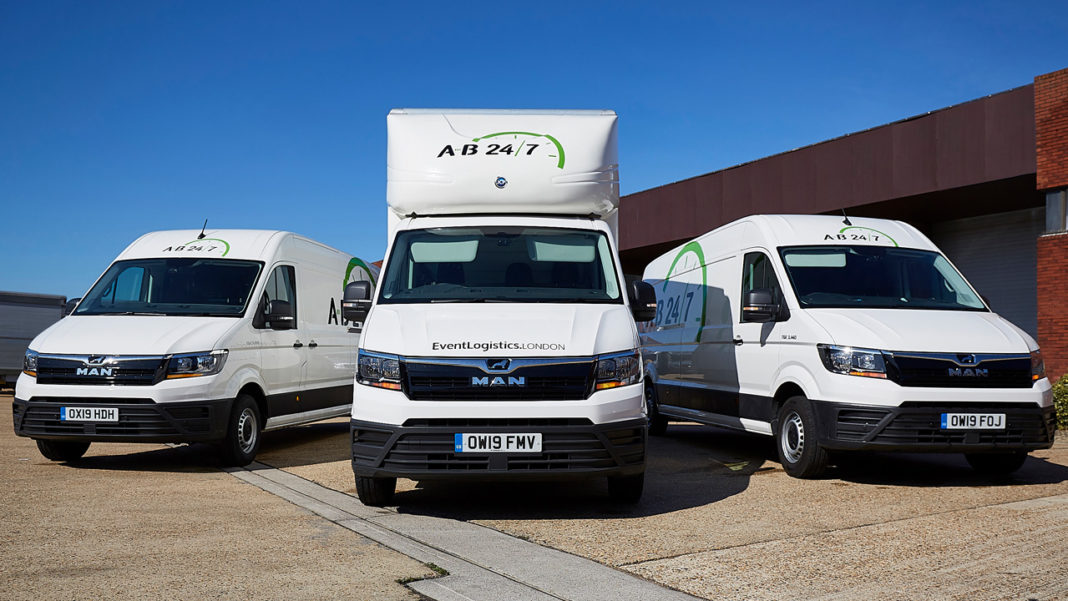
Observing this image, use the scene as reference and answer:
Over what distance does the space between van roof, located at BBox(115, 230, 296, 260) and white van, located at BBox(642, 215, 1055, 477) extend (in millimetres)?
5055

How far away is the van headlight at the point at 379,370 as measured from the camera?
601cm

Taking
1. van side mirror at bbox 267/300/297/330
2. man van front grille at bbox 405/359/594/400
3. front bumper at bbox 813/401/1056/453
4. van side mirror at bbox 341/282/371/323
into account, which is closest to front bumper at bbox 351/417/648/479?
man van front grille at bbox 405/359/594/400

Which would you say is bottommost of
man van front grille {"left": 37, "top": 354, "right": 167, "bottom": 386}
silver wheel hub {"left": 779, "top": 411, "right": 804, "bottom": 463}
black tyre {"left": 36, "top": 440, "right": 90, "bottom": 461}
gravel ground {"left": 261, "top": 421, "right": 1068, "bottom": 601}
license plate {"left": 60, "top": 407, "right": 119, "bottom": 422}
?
gravel ground {"left": 261, "top": 421, "right": 1068, "bottom": 601}

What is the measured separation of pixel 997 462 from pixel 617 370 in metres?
4.47

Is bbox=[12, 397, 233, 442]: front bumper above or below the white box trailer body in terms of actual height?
below

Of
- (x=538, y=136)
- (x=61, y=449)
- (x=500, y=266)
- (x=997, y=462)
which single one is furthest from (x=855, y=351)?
(x=61, y=449)

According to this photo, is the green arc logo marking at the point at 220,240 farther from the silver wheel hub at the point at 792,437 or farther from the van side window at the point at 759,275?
the silver wheel hub at the point at 792,437

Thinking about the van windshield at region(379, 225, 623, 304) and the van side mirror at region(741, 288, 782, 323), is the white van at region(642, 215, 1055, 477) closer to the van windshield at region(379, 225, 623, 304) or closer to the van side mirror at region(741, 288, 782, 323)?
the van side mirror at region(741, 288, 782, 323)

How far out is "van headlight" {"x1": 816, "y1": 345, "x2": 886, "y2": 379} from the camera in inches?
287

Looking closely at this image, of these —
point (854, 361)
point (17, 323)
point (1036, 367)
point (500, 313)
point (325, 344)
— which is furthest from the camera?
point (17, 323)

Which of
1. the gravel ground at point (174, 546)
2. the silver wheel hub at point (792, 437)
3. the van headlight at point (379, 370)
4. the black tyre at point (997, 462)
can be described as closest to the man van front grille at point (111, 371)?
the gravel ground at point (174, 546)

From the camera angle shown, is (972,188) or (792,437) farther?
(972,188)

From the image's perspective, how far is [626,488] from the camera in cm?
654

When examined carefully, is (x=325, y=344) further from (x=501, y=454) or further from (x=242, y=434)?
(x=501, y=454)
